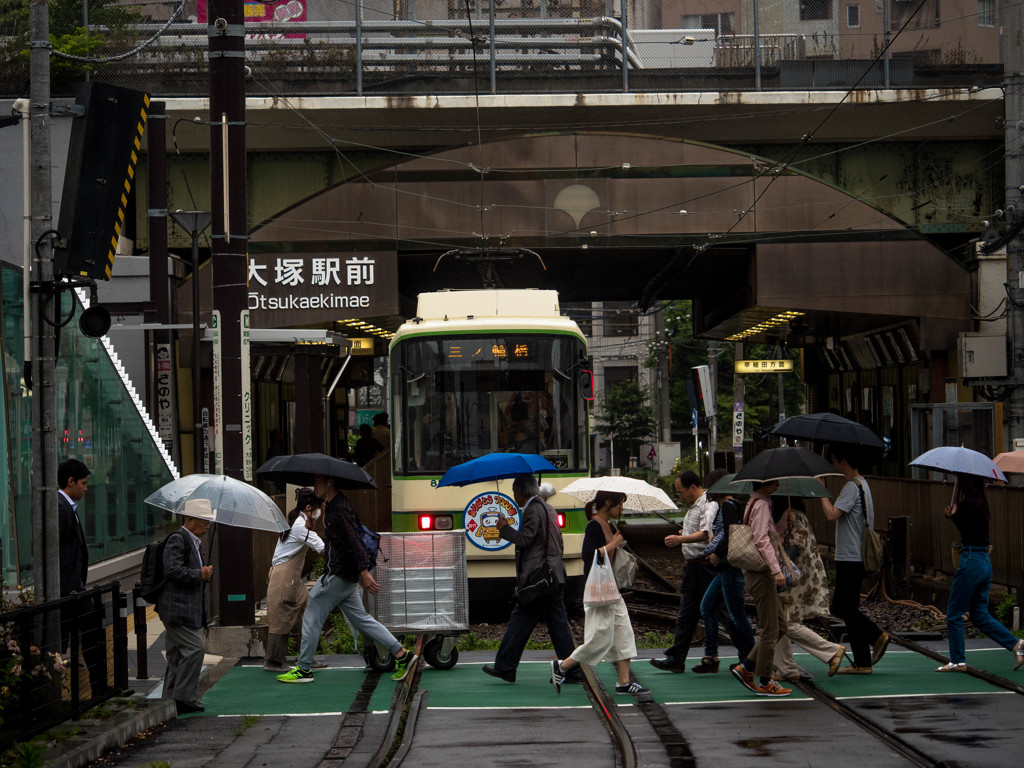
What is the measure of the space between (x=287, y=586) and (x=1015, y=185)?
36.0 ft

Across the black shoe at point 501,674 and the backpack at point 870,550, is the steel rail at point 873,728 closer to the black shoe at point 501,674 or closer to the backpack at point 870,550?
the backpack at point 870,550

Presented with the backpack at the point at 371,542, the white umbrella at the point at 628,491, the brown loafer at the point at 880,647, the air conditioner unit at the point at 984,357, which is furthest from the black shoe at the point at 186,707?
the air conditioner unit at the point at 984,357

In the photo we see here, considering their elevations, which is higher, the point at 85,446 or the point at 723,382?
the point at 723,382

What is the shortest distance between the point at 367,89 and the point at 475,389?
12.9 m

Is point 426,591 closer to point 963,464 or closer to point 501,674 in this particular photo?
point 501,674

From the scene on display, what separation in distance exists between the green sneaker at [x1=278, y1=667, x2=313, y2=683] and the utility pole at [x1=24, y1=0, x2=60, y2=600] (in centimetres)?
245

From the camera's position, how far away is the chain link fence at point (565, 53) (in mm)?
25547

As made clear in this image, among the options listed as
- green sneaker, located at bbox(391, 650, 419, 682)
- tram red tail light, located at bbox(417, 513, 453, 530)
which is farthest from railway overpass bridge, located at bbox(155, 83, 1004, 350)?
green sneaker, located at bbox(391, 650, 419, 682)

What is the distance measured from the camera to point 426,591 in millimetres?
11047

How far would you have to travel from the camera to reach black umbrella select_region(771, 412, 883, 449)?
1005cm

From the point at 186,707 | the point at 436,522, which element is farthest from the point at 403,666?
the point at 436,522

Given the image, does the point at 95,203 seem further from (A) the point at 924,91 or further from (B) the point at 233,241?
(A) the point at 924,91

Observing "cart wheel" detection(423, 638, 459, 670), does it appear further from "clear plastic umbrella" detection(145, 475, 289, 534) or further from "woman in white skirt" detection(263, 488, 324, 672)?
"clear plastic umbrella" detection(145, 475, 289, 534)

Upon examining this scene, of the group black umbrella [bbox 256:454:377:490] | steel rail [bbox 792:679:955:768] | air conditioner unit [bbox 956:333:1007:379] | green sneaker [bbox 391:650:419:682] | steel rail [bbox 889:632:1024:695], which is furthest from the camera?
air conditioner unit [bbox 956:333:1007:379]
